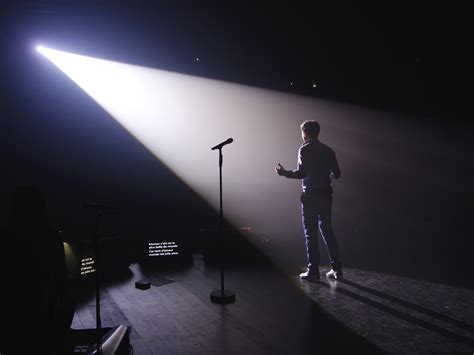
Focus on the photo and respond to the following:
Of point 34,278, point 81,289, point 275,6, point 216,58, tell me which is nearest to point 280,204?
point 216,58

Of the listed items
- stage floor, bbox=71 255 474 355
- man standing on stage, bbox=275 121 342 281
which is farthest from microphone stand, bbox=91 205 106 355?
man standing on stage, bbox=275 121 342 281

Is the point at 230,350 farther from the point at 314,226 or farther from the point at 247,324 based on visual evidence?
the point at 314,226

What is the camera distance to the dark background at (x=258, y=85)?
5566mm

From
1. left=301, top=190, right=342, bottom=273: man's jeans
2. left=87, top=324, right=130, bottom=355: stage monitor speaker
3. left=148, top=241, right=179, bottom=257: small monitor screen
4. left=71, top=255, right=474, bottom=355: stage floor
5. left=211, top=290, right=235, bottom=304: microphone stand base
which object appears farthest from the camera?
left=148, top=241, right=179, bottom=257: small monitor screen

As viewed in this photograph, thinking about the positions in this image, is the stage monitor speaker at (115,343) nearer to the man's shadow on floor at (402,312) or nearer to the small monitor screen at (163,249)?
the man's shadow on floor at (402,312)

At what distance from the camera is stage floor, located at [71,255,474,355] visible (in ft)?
8.25

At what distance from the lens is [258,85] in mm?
7828

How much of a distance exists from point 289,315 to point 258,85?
569 centimetres

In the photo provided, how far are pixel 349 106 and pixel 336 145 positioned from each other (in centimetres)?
93

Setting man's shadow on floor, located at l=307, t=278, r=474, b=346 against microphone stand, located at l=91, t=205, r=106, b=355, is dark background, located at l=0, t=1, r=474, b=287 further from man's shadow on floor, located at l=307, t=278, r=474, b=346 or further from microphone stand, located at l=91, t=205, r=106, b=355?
microphone stand, located at l=91, t=205, r=106, b=355

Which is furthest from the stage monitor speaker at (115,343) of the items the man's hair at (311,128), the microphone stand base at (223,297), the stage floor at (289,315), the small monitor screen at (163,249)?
the small monitor screen at (163,249)

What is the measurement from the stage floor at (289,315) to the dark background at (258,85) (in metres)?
1.08

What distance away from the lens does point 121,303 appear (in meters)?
3.57

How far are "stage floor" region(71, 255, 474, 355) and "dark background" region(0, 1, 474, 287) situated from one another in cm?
108
